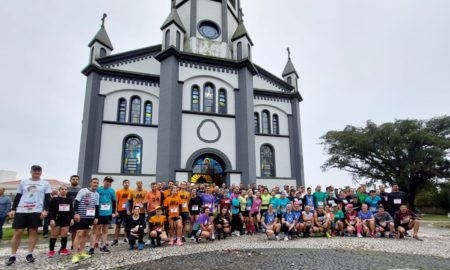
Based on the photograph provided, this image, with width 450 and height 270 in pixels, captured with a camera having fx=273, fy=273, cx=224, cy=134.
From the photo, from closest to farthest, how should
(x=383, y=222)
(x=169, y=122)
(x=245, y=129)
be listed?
(x=383, y=222) < (x=169, y=122) < (x=245, y=129)

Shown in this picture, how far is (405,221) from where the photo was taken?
8.68 meters

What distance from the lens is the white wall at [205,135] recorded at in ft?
47.7

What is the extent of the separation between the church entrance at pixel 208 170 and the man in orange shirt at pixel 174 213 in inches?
281

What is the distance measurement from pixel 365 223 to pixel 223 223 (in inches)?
180

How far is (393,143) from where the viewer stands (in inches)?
1083

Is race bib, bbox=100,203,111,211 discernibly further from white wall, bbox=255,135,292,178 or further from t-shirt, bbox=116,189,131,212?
white wall, bbox=255,135,292,178

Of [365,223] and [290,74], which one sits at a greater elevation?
[290,74]

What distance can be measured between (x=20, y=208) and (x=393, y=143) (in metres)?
30.5

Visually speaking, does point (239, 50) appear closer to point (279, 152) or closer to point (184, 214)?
point (279, 152)

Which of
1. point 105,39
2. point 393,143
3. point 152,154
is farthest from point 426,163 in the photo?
point 105,39

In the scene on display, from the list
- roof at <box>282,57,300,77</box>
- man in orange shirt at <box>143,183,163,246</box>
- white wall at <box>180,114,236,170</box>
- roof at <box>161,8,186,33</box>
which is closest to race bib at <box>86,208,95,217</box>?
man in orange shirt at <box>143,183,163,246</box>

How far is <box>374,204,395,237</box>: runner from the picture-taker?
337 inches

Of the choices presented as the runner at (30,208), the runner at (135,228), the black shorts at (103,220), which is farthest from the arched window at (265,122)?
the runner at (30,208)

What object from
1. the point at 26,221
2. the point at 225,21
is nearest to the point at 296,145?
the point at 225,21
